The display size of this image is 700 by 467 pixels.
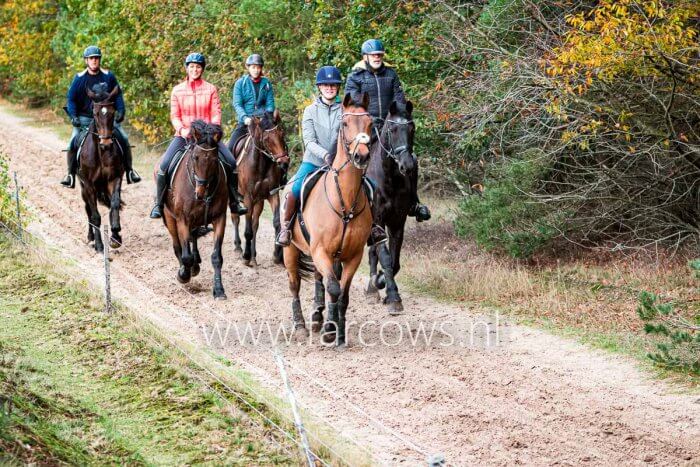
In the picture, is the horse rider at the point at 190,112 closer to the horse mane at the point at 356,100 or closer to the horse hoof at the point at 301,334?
the horse hoof at the point at 301,334

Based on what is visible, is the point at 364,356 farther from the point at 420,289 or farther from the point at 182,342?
the point at 420,289

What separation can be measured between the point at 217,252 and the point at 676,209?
22.7 feet

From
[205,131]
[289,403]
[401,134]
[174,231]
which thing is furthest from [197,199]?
[289,403]

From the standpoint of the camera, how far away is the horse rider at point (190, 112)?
14008mm

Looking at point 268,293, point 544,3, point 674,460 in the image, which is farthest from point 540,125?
point 674,460

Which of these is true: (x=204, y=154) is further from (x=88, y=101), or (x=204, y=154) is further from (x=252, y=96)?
(x=88, y=101)

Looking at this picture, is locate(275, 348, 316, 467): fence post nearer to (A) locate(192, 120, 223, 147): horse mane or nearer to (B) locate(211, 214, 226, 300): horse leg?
(B) locate(211, 214, 226, 300): horse leg

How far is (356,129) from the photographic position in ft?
32.1

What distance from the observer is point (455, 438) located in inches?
323

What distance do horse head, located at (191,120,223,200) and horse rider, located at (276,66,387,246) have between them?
219 centimetres

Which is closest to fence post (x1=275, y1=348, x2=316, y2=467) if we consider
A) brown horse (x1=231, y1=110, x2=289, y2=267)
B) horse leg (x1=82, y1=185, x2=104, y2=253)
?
brown horse (x1=231, y1=110, x2=289, y2=267)

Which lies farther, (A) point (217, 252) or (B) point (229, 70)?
(B) point (229, 70)

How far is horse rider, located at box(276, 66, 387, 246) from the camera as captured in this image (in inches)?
444

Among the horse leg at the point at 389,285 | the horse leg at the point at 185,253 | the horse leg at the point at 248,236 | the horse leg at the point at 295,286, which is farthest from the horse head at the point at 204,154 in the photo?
the horse leg at the point at 389,285
